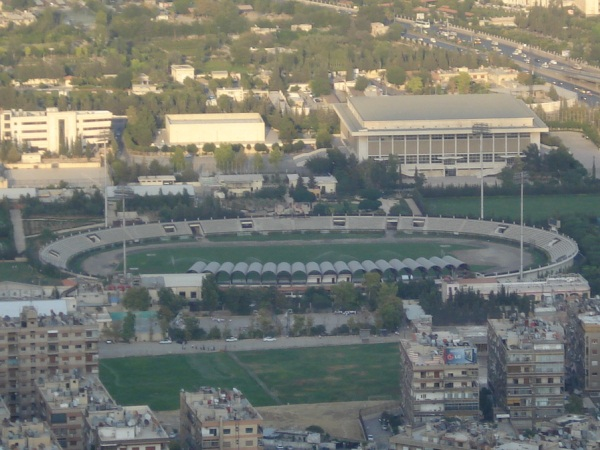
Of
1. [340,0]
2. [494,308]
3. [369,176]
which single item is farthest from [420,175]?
[340,0]

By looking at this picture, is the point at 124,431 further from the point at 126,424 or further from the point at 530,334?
the point at 530,334

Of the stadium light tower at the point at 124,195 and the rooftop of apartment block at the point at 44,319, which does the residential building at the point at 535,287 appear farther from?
the rooftop of apartment block at the point at 44,319

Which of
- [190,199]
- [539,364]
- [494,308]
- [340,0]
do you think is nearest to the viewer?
[539,364]

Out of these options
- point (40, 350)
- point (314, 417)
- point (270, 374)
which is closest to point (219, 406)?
point (314, 417)

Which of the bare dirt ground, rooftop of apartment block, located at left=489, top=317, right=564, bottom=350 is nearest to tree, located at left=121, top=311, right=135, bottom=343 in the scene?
the bare dirt ground

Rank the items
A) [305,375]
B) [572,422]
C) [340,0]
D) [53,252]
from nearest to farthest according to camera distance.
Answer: [572,422] → [305,375] → [53,252] → [340,0]

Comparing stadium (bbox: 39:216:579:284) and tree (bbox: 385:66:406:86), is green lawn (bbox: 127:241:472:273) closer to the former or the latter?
stadium (bbox: 39:216:579:284)

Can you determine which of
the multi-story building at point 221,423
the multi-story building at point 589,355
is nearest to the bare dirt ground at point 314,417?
the multi-story building at point 221,423

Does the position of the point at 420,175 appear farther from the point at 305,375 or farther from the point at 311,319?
the point at 305,375
